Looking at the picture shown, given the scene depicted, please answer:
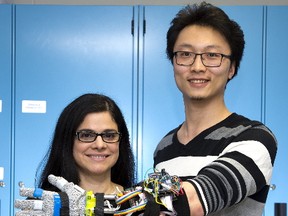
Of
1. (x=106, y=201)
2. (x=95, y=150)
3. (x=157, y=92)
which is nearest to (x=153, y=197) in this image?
(x=106, y=201)

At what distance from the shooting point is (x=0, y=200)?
271 centimetres

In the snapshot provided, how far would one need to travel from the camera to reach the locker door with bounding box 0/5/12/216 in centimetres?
271

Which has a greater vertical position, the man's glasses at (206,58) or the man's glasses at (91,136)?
the man's glasses at (206,58)

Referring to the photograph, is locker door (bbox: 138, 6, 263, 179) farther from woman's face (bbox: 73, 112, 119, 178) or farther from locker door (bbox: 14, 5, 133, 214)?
woman's face (bbox: 73, 112, 119, 178)

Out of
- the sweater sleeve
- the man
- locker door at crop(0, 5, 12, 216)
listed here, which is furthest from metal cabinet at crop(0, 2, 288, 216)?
the sweater sleeve

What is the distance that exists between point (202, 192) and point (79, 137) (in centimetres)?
56

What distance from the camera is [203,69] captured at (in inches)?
55.8

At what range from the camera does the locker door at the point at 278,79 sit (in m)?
2.74

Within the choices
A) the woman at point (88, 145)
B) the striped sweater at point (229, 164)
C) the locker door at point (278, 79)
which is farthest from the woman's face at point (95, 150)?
the locker door at point (278, 79)

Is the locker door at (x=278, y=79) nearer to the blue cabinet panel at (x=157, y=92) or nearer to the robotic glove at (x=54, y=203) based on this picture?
the blue cabinet panel at (x=157, y=92)

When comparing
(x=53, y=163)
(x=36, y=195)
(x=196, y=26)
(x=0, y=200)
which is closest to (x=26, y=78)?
(x=0, y=200)

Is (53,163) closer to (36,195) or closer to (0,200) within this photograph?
(36,195)

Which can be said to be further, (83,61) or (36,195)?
(83,61)

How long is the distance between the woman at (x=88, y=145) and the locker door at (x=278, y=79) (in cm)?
148
